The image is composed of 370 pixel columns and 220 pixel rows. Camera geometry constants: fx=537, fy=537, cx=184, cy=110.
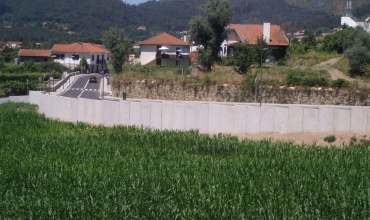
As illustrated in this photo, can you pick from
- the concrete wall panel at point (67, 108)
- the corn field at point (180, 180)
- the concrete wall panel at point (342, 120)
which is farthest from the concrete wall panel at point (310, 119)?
the concrete wall panel at point (67, 108)

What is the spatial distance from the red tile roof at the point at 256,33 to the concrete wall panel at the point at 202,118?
3248cm

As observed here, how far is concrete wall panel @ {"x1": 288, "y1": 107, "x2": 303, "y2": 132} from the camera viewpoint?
23.9 m

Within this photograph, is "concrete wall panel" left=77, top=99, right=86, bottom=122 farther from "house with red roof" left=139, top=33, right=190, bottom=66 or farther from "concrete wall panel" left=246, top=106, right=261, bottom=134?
"house with red roof" left=139, top=33, right=190, bottom=66

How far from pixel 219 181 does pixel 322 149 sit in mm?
6320

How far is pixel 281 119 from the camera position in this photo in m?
24.4

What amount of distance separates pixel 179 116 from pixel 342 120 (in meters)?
7.76

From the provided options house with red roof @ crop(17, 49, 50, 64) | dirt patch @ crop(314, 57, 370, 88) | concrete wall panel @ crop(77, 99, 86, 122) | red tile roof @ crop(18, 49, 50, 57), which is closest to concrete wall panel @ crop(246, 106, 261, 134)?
concrete wall panel @ crop(77, 99, 86, 122)

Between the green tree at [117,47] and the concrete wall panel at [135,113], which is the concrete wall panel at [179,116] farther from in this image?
the green tree at [117,47]

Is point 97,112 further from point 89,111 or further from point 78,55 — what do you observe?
point 78,55

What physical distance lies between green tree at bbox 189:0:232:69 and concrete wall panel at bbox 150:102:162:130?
82.7 ft

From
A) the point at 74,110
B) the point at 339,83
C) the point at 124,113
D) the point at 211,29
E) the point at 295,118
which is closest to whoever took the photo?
the point at 295,118

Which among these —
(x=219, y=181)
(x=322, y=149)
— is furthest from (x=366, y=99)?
(x=219, y=181)

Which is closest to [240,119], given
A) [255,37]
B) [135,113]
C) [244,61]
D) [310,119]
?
[310,119]

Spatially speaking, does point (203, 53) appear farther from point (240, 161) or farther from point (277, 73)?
point (240, 161)
